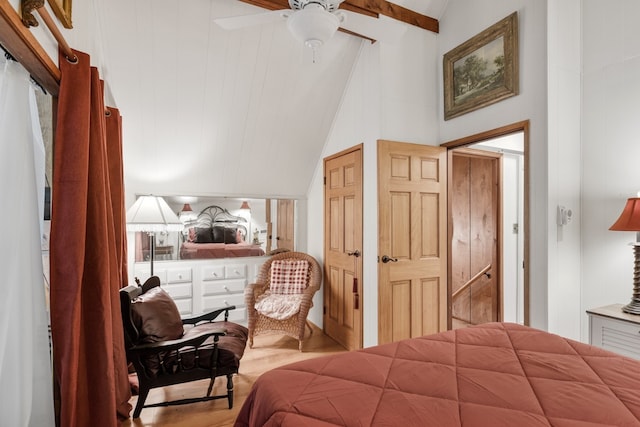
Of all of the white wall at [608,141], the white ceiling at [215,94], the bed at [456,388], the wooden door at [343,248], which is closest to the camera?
the bed at [456,388]

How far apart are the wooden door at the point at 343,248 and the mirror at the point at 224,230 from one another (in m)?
0.72

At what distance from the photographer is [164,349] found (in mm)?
2061

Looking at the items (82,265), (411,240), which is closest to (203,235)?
(82,265)

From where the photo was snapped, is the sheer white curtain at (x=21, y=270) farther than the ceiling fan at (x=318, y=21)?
No

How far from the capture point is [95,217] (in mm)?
1686

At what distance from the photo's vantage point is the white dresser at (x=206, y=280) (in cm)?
356

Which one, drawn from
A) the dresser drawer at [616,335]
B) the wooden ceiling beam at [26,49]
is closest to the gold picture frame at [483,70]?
the dresser drawer at [616,335]

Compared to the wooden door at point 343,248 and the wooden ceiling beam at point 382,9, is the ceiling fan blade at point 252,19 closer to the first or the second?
the wooden ceiling beam at point 382,9

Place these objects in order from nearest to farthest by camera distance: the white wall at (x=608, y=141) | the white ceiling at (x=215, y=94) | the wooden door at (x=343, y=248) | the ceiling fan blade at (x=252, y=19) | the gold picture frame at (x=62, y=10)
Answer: the gold picture frame at (x=62, y=10), the ceiling fan blade at (x=252, y=19), the white wall at (x=608, y=141), the white ceiling at (x=215, y=94), the wooden door at (x=343, y=248)

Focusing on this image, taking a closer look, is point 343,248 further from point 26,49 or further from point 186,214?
point 26,49

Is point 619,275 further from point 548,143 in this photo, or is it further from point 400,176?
point 400,176

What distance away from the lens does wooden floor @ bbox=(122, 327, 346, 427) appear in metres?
2.12

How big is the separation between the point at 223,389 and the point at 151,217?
63.5 inches

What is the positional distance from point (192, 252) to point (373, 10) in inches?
119
